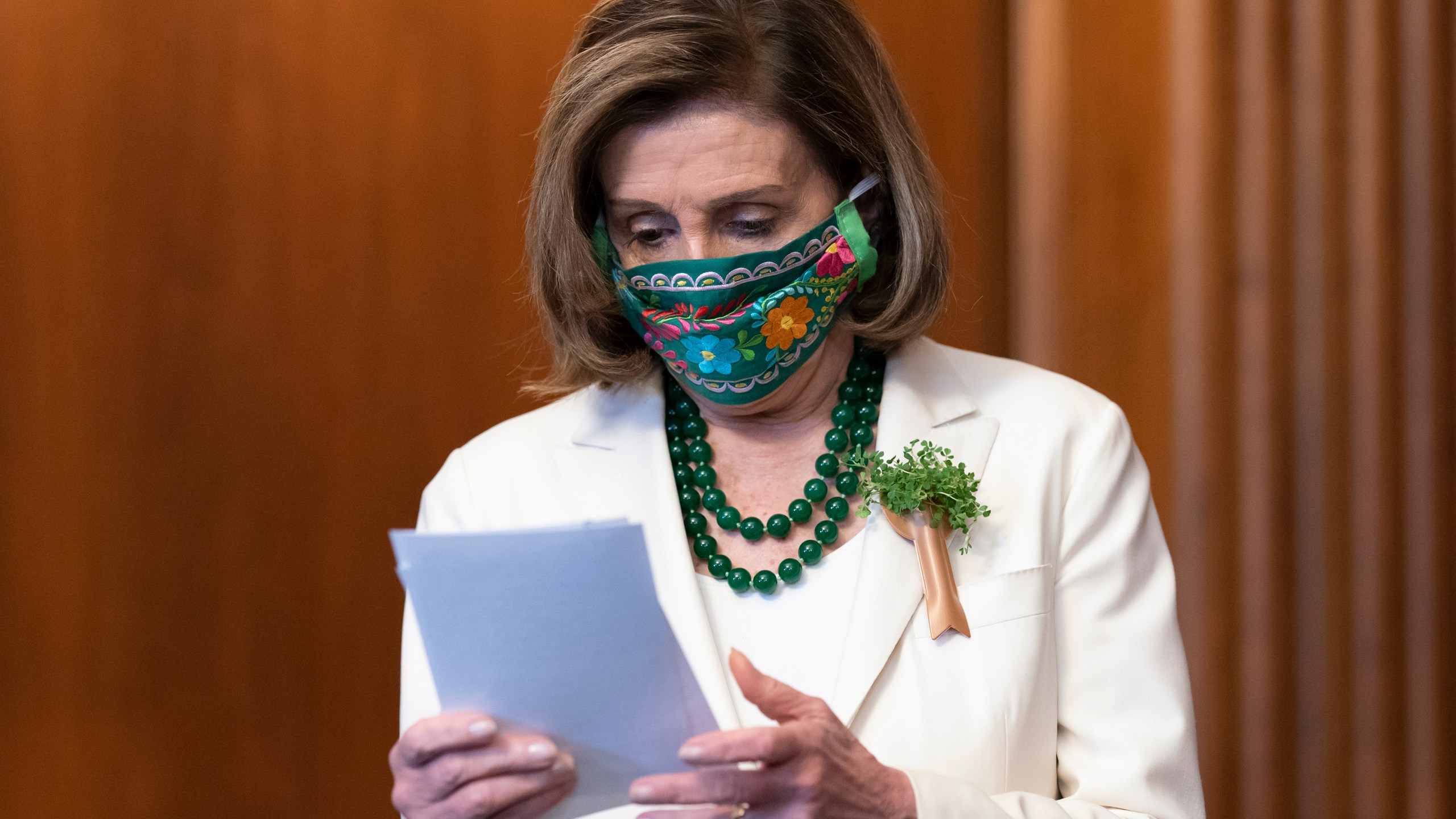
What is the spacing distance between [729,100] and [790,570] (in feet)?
1.93

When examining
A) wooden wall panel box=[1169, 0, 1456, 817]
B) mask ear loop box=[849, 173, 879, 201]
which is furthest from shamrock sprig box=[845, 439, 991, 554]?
wooden wall panel box=[1169, 0, 1456, 817]

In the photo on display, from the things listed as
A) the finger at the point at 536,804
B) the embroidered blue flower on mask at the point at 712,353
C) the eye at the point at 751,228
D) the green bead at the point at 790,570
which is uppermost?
the eye at the point at 751,228

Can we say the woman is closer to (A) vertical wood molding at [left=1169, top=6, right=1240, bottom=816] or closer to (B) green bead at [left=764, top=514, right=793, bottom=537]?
(B) green bead at [left=764, top=514, right=793, bottom=537]

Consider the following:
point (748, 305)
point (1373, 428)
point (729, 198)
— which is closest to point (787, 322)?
point (748, 305)

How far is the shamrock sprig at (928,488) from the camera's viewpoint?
1540 mm

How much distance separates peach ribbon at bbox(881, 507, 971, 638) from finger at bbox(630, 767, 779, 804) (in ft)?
1.35

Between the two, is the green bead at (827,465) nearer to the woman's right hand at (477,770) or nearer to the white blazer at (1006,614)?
the white blazer at (1006,614)

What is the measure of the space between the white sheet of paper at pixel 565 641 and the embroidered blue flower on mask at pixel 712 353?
0.51 m

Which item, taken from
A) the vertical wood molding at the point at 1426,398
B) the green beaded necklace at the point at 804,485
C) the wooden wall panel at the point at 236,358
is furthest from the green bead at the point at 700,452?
the vertical wood molding at the point at 1426,398

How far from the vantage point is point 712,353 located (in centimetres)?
158

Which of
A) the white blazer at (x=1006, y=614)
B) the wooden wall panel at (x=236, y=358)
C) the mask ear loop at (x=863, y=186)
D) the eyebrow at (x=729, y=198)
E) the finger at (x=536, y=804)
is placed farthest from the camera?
the wooden wall panel at (x=236, y=358)

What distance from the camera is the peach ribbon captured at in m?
1.50

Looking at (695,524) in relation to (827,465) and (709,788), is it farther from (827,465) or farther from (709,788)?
(709,788)

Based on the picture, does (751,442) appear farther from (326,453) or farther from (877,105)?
(326,453)
